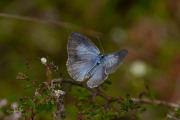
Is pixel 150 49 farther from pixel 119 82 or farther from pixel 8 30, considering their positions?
pixel 8 30

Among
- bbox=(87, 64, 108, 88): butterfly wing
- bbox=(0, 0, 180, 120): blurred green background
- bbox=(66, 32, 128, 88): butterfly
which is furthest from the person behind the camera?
bbox=(0, 0, 180, 120): blurred green background

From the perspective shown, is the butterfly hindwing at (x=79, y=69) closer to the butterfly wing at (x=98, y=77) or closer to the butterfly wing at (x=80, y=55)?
the butterfly wing at (x=80, y=55)

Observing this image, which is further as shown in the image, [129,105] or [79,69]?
[79,69]

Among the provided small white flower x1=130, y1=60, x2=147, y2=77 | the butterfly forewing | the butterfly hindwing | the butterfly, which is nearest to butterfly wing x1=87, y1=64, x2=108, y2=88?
the butterfly

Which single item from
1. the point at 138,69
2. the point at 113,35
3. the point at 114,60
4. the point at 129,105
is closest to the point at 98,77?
the point at 114,60

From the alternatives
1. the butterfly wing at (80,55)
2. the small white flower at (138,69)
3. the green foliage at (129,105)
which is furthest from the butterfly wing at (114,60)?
the small white flower at (138,69)

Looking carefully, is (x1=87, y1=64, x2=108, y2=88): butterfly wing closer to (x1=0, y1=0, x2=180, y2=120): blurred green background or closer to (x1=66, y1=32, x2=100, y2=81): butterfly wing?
(x1=66, y1=32, x2=100, y2=81): butterfly wing

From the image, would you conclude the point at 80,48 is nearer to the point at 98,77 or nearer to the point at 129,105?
the point at 98,77

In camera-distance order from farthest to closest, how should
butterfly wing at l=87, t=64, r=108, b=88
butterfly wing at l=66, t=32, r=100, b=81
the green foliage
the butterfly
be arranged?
1. butterfly wing at l=66, t=32, r=100, b=81
2. the butterfly
3. butterfly wing at l=87, t=64, r=108, b=88
4. the green foliage
